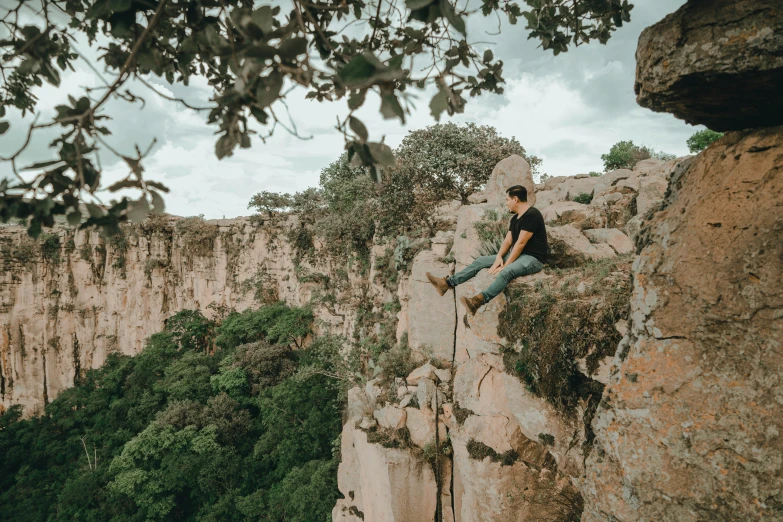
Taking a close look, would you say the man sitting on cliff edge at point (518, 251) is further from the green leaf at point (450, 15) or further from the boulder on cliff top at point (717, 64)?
the green leaf at point (450, 15)

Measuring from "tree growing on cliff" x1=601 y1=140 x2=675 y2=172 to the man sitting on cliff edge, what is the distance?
56.7ft

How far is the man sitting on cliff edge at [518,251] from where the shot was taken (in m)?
4.89

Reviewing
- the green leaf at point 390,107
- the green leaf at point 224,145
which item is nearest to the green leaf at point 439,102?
the green leaf at point 390,107

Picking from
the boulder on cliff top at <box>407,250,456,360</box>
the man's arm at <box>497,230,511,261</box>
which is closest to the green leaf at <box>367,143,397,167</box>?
the man's arm at <box>497,230,511,261</box>

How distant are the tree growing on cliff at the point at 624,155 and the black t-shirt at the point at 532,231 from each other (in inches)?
681

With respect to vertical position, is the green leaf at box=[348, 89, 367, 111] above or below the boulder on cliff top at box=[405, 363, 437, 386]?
above

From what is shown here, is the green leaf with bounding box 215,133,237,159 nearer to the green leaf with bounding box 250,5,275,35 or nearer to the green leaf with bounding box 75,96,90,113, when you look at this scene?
the green leaf with bounding box 250,5,275,35

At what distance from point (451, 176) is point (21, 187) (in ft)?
36.6

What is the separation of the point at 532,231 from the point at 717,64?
299cm

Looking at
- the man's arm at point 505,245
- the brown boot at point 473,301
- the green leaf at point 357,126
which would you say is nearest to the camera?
the green leaf at point 357,126

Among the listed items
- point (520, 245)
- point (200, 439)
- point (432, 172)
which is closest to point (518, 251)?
point (520, 245)

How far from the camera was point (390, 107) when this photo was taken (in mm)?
1176

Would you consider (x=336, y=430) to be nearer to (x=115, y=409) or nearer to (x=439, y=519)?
(x=439, y=519)

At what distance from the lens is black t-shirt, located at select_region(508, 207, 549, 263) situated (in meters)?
4.95
